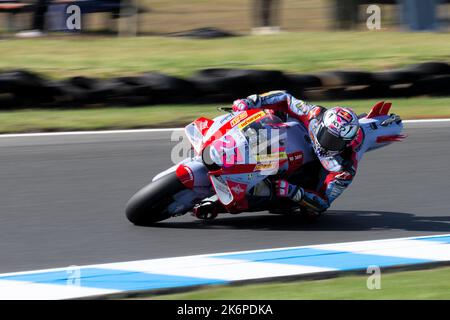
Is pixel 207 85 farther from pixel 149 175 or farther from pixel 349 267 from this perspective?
pixel 349 267

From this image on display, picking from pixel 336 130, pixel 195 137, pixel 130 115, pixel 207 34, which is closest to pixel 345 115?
pixel 336 130

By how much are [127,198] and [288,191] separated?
6.20 feet

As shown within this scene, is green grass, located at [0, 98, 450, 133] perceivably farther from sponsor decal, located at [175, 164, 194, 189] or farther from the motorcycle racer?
sponsor decal, located at [175, 164, 194, 189]

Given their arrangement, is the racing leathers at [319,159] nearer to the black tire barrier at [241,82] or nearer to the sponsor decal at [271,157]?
the sponsor decal at [271,157]

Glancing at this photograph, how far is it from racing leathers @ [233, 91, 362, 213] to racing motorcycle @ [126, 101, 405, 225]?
0.22 ft

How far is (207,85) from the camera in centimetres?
1280

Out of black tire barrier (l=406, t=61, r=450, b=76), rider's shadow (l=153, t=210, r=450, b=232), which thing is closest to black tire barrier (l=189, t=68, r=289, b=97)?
black tire barrier (l=406, t=61, r=450, b=76)

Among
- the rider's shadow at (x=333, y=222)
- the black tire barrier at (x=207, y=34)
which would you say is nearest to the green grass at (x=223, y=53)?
the black tire barrier at (x=207, y=34)

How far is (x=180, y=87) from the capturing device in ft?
41.7

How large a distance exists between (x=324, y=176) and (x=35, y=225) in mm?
2392

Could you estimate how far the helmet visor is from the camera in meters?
7.15

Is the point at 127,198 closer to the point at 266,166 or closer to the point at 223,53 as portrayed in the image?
the point at 266,166

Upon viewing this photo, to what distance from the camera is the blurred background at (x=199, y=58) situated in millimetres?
12469
